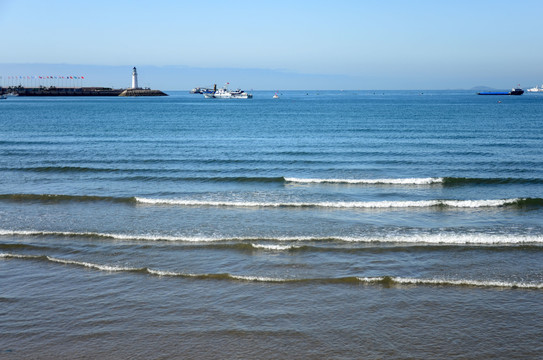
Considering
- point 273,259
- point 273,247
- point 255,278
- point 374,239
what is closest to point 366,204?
point 374,239

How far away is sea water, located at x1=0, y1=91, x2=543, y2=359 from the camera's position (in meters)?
8.68

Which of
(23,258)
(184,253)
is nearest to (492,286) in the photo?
(184,253)

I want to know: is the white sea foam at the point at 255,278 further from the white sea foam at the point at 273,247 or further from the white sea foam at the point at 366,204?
the white sea foam at the point at 366,204

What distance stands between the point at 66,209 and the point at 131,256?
692cm

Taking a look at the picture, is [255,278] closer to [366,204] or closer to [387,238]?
[387,238]

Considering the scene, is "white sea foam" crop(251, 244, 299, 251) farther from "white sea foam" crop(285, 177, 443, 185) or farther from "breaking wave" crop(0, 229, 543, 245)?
"white sea foam" crop(285, 177, 443, 185)

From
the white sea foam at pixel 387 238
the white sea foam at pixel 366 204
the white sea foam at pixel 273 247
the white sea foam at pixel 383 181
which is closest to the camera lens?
the white sea foam at pixel 273 247

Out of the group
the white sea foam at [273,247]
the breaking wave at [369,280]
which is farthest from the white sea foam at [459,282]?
the white sea foam at [273,247]

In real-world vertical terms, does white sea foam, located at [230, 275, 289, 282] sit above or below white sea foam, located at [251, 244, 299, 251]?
below

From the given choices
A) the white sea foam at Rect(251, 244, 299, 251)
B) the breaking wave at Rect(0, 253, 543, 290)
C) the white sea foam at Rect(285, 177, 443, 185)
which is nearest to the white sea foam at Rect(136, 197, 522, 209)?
the white sea foam at Rect(285, 177, 443, 185)

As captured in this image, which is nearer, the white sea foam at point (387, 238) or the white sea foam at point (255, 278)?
the white sea foam at point (255, 278)

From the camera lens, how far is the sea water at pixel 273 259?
8.68m

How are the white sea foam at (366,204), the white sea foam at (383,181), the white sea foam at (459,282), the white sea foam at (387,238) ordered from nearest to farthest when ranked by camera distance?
the white sea foam at (459,282) < the white sea foam at (387,238) < the white sea foam at (366,204) < the white sea foam at (383,181)

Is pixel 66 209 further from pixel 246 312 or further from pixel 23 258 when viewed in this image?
pixel 246 312
